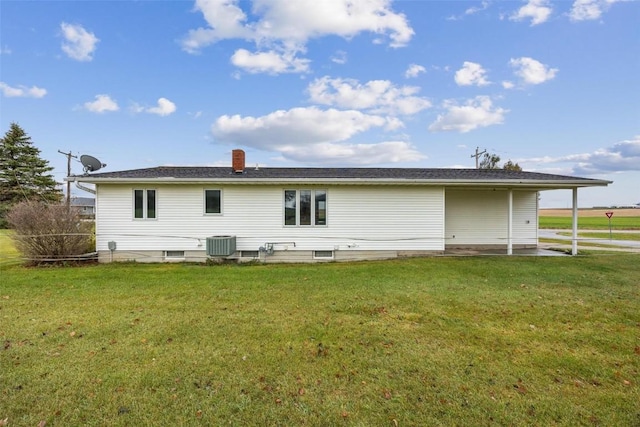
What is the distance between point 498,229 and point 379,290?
28.6 feet

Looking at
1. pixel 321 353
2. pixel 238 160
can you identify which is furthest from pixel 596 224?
pixel 321 353

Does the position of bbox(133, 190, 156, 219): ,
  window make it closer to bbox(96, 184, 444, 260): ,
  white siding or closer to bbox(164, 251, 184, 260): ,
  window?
bbox(96, 184, 444, 260): ,
  white siding


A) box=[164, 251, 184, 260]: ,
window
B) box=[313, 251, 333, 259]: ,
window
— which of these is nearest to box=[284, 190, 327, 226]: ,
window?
box=[313, 251, 333, 259]: ,
  window

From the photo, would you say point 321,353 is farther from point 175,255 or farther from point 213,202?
point 175,255

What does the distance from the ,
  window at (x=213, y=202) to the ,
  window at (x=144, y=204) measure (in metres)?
1.79

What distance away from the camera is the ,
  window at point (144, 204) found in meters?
10.6

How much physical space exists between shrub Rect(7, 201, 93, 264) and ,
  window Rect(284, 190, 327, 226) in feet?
22.1

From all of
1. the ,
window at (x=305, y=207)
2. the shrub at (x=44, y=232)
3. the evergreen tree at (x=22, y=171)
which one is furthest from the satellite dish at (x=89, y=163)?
the evergreen tree at (x=22, y=171)

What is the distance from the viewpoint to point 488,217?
41.9ft

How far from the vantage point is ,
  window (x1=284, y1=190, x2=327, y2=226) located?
1082 cm

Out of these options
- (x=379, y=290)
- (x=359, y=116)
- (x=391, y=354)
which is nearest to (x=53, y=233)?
(x=379, y=290)

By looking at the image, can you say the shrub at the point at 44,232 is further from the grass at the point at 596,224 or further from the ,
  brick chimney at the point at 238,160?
the grass at the point at 596,224

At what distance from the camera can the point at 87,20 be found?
12.3 metres

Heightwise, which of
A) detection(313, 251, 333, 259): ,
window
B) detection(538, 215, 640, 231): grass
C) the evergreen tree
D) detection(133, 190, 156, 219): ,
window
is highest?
the evergreen tree
